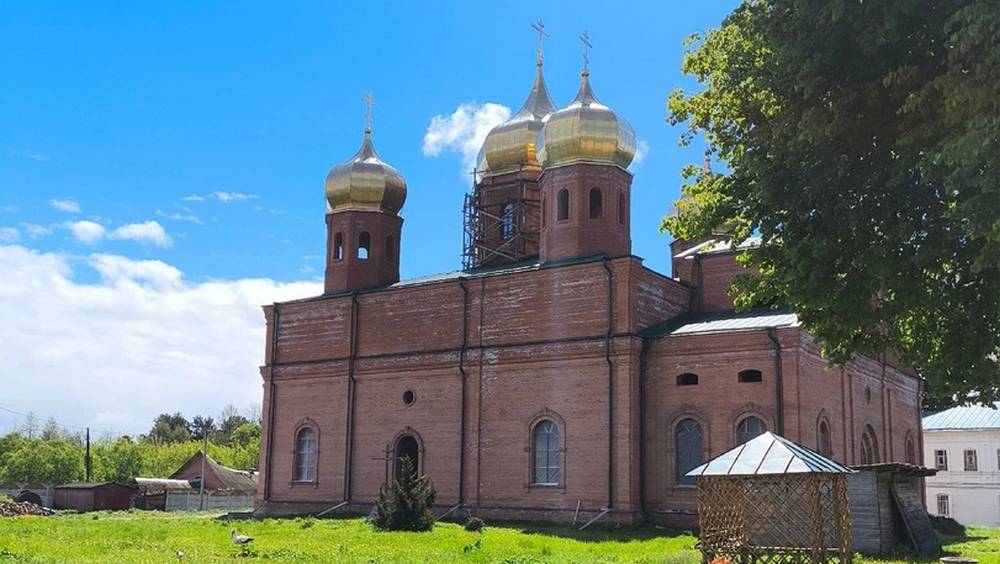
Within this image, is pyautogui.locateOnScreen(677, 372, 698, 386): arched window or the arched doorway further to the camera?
the arched doorway

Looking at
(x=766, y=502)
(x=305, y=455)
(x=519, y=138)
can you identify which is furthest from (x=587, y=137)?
(x=766, y=502)

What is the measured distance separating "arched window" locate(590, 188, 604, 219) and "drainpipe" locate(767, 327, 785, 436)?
6409mm

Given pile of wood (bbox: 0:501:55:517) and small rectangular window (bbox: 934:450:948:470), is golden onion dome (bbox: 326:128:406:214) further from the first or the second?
small rectangular window (bbox: 934:450:948:470)

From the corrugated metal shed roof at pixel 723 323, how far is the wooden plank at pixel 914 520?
445 cm

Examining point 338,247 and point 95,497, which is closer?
point 338,247

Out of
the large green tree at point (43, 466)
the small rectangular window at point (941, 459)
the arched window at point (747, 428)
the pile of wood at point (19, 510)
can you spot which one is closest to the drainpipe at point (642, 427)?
the arched window at point (747, 428)

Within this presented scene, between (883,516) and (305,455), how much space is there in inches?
678

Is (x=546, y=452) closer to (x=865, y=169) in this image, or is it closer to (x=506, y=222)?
(x=506, y=222)

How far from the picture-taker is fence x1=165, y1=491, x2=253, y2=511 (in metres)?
43.2

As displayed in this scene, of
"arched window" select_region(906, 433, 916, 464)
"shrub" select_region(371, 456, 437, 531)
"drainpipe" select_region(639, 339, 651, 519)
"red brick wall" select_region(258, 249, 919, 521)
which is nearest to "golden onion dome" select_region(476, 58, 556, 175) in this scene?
"red brick wall" select_region(258, 249, 919, 521)

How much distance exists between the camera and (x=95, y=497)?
4194 centimetres

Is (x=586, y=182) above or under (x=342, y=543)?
above

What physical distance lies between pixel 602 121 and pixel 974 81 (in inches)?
712

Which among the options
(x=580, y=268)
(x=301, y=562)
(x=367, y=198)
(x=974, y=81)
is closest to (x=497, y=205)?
(x=367, y=198)
